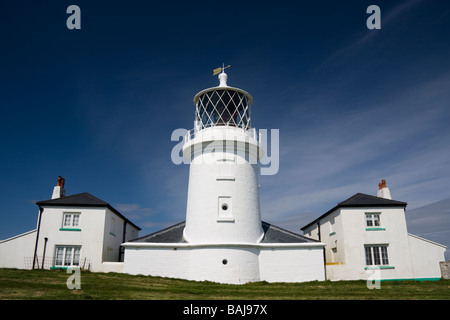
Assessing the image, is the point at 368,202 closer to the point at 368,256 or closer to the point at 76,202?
the point at 368,256

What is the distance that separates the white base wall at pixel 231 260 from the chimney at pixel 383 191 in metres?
8.71

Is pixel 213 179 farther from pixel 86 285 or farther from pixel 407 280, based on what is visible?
pixel 407 280

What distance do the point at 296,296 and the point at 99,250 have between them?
14162 millimetres

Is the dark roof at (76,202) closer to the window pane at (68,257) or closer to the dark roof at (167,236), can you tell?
the window pane at (68,257)

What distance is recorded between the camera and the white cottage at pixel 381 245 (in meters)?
22.4

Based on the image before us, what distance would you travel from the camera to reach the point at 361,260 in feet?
73.5

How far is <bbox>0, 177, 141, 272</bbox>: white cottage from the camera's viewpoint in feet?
73.9

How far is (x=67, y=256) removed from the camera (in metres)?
22.7

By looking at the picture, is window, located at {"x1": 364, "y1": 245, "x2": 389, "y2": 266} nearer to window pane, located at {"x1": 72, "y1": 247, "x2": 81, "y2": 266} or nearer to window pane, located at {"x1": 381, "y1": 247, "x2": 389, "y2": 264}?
window pane, located at {"x1": 381, "y1": 247, "x2": 389, "y2": 264}

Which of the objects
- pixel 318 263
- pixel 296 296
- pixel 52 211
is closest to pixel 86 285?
pixel 296 296

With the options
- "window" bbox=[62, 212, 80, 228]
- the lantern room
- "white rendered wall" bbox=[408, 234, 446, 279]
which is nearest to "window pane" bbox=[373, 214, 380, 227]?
"white rendered wall" bbox=[408, 234, 446, 279]

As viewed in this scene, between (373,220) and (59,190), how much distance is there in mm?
22119

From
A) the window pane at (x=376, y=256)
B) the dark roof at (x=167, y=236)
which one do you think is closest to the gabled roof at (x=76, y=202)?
the dark roof at (x=167, y=236)
